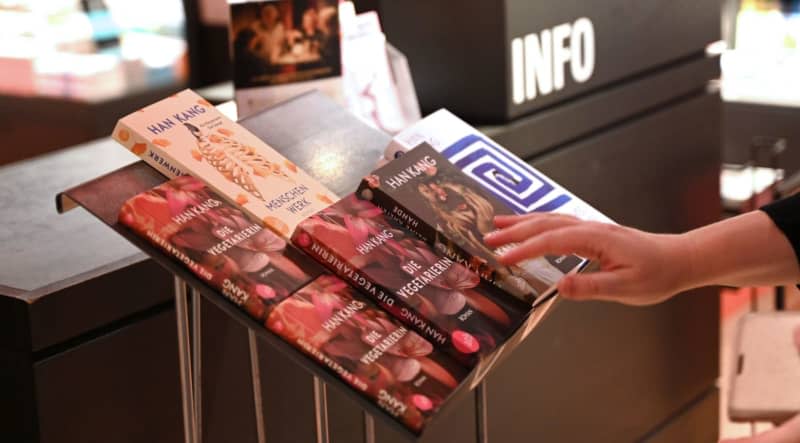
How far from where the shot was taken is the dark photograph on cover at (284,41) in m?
2.17

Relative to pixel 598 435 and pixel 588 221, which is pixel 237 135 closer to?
pixel 588 221

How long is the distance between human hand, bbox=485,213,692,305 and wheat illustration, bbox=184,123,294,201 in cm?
33

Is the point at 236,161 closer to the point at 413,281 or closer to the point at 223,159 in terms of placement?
the point at 223,159

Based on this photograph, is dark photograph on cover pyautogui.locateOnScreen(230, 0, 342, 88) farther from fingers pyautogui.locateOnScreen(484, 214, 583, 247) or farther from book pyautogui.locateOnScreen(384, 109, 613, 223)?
fingers pyautogui.locateOnScreen(484, 214, 583, 247)

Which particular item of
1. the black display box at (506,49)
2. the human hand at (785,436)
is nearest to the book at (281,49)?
the black display box at (506,49)

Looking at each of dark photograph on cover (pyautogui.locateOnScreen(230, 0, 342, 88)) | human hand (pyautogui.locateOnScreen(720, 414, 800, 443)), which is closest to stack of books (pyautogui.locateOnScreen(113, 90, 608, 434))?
human hand (pyautogui.locateOnScreen(720, 414, 800, 443))

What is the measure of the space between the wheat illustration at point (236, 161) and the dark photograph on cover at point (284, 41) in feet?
1.93

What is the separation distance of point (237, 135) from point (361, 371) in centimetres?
47

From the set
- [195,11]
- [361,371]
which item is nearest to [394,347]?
[361,371]

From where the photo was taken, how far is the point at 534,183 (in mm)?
1716

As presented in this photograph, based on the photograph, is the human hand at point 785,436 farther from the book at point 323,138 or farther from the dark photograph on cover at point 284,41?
the dark photograph on cover at point 284,41

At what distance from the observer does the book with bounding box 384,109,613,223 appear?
1685 millimetres

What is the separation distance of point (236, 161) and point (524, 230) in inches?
16.4

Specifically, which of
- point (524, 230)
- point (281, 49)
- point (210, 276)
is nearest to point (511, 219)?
point (524, 230)
